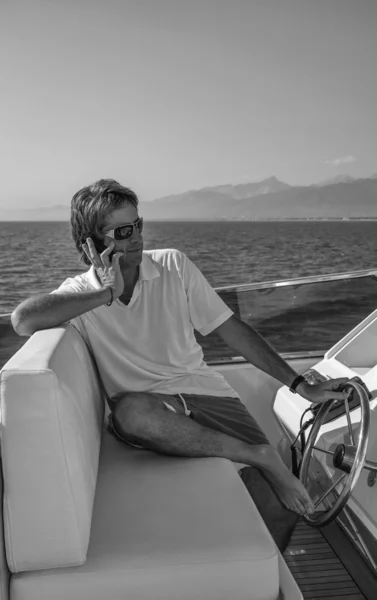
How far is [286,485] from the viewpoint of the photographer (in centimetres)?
167

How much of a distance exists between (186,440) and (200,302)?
52 cm

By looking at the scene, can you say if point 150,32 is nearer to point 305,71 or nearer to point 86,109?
point 86,109

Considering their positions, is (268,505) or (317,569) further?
(317,569)

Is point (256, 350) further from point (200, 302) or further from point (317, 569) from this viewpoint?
point (317, 569)

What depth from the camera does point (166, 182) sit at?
53562mm

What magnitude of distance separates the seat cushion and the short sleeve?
68 cm

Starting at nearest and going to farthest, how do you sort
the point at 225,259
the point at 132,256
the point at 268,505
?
the point at 268,505 < the point at 132,256 < the point at 225,259

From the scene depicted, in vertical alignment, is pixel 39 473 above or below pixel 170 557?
above

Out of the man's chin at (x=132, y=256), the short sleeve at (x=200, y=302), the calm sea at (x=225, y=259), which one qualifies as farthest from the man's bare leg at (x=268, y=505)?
the calm sea at (x=225, y=259)

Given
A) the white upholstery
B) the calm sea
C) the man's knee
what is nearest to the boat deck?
the white upholstery

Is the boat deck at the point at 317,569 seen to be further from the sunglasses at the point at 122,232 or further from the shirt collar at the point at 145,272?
the sunglasses at the point at 122,232

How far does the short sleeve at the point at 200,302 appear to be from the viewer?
2.08 metres

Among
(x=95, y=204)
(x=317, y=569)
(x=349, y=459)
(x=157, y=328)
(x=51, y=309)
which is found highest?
(x=95, y=204)

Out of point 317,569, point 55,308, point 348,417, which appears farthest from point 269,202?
point 348,417
